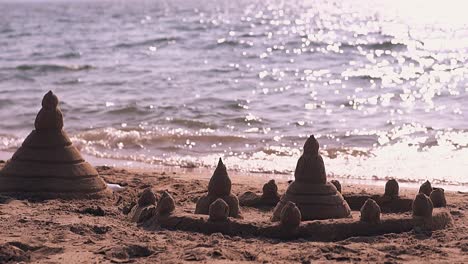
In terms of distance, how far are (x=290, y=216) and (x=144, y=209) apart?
1.30m

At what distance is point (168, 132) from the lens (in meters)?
14.2

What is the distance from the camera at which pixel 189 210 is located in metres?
7.29

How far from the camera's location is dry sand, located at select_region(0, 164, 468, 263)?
19.4 feet

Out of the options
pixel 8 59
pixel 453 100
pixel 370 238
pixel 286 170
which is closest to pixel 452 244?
pixel 370 238

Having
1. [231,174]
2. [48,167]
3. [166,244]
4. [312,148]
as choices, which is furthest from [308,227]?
[231,174]

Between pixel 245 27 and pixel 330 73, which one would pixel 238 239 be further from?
pixel 245 27

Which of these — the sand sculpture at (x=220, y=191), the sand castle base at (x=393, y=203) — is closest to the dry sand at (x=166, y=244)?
the sand sculpture at (x=220, y=191)

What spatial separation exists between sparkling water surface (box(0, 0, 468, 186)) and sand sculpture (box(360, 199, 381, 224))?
360cm

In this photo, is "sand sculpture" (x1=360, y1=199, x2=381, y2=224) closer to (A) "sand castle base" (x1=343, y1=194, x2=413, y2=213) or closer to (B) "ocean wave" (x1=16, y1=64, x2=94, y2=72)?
(A) "sand castle base" (x1=343, y1=194, x2=413, y2=213)

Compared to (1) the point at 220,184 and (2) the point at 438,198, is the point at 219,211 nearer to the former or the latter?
(1) the point at 220,184

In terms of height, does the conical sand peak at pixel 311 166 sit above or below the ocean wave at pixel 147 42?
below

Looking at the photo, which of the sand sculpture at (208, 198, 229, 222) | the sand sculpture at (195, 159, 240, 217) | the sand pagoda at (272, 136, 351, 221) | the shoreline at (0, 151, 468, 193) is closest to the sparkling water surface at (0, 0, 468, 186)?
the shoreline at (0, 151, 468, 193)

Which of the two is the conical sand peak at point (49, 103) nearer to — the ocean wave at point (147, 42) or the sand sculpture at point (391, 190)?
the sand sculpture at point (391, 190)

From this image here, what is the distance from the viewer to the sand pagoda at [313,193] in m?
6.82
